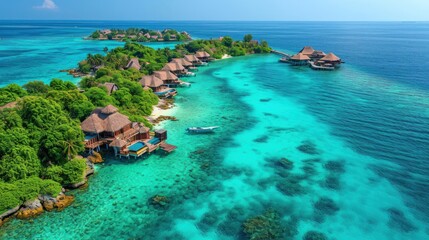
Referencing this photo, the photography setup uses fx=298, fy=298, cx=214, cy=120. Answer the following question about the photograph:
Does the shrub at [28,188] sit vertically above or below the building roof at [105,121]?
below

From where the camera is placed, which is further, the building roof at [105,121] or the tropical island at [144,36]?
the tropical island at [144,36]

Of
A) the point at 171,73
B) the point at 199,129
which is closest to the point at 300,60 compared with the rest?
the point at 171,73

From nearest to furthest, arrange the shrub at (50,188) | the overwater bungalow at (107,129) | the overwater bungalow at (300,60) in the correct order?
the shrub at (50,188) → the overwater bungalow at (107,129) → the overwater bungalow at (300,60)

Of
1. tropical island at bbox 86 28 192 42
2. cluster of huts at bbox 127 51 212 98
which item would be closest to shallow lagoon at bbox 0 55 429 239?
cluster of huts at bbox 127 51 212 98

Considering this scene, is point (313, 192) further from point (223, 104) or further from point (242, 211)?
point (223, 104)

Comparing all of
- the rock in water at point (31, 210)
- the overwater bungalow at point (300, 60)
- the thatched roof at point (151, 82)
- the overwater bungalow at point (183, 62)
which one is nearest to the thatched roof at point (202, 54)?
the overwater bungalow at point (183, 62)

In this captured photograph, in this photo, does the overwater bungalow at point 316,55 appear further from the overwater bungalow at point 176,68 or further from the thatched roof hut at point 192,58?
the overwater bungalow at point 176,68

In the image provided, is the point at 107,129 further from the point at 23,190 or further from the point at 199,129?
the point at 199,129

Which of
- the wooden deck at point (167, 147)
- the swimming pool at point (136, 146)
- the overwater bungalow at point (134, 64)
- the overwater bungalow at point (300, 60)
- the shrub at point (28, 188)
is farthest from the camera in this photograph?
the overwater bungalow at point (300, 60)
